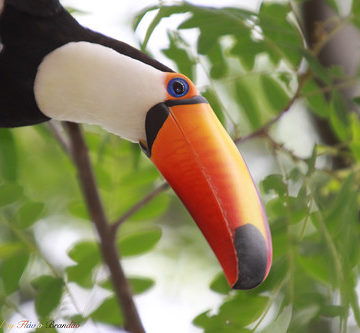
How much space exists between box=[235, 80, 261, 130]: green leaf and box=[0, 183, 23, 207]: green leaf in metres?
0.69

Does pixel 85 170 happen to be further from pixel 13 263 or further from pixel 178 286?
pixel 178 286

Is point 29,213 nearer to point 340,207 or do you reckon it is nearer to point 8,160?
point 8,160

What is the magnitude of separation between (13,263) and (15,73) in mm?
494

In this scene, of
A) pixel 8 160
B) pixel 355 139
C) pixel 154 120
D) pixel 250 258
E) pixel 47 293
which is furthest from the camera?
pixel 355 139

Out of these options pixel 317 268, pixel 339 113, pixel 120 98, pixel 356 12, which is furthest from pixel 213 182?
pixel 356 12

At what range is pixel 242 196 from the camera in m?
1.50

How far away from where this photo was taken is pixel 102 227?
188 centimetres

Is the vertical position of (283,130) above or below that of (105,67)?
below

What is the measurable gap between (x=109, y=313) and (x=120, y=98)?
65cm

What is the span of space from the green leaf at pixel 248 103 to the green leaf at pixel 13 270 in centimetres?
75

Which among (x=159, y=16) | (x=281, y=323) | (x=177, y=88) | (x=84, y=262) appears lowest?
(x=84, y=262)

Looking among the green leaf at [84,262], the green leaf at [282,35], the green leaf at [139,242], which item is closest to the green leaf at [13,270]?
the green leaf at [84,262]

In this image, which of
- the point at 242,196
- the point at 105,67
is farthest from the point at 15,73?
the point at 242,196

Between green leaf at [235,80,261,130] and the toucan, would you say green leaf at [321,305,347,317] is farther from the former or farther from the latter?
green leaf at [235,80,261,130]
